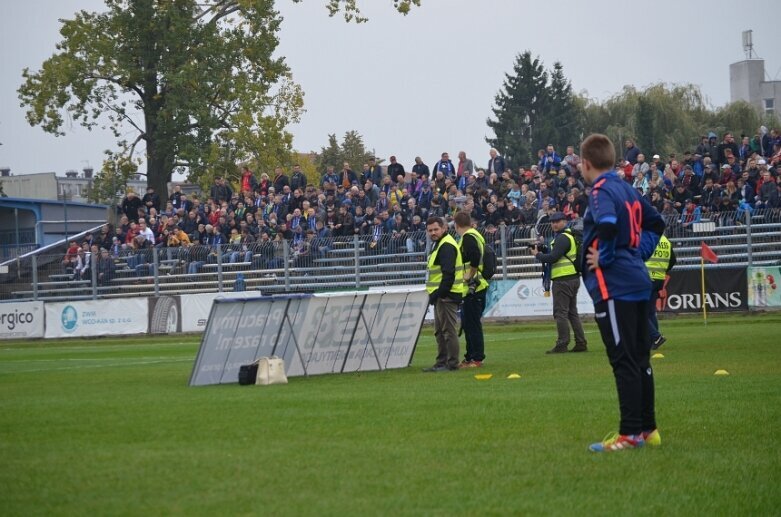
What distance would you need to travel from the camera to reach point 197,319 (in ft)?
119

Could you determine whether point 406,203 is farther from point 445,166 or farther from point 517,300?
point 517,300

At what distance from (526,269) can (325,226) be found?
274 inches

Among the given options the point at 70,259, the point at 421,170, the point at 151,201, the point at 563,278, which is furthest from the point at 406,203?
the point at 563,278

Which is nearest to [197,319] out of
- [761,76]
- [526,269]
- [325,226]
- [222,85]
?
[325,226]

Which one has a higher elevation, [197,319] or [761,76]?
[761,76]

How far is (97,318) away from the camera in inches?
1489

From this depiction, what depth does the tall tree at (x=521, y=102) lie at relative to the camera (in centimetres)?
A: 9438

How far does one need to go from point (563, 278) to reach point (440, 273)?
369 centimetres

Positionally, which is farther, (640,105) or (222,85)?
(640,105)

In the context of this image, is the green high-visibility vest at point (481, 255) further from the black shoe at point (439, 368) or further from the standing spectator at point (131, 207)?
the standing spectator at point (131, 207)

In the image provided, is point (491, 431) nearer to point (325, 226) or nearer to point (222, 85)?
point (325, 226)

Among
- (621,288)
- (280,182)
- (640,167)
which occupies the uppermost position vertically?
(280,182)

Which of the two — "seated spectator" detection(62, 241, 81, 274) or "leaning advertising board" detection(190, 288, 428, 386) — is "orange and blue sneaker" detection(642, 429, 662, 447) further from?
"seated spectator" detection(62, 241, 81, 274)

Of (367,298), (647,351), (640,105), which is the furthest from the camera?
(640,105)
